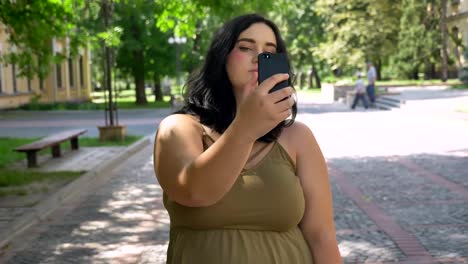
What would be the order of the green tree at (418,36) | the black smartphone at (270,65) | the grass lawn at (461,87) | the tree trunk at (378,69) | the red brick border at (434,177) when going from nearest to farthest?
the black smartphone at (270,65), the red brick border at (434,177), the grass lawn at (461,87), the green tree at (418,36), the tree trunk at (378,69)

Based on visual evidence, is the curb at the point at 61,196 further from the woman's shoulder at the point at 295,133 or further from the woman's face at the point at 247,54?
the woman's face at the point at 247,54

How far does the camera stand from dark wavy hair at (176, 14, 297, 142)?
6.24ft

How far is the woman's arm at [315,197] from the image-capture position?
79.1 inches

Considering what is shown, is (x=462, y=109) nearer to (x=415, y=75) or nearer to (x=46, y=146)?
(x=46, y=146)

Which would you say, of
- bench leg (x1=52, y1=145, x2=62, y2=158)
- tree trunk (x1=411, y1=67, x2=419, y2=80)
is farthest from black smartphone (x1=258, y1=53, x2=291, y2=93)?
tree trunk (x1=411, y1=67, x2=419, y2=80)

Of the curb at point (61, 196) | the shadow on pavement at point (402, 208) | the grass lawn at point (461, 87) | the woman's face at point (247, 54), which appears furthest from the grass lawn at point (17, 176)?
the grass lawn at point (461, 87)

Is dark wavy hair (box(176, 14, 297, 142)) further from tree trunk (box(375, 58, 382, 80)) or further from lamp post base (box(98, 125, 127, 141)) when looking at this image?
tree trunk (box(375, 58, 382, 80))

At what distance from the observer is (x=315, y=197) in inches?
80.1

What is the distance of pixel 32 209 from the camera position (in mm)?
8523

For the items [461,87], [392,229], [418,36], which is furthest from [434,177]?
[418,36]

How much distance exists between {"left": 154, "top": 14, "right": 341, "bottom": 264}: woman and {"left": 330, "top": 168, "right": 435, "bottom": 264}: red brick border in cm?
418

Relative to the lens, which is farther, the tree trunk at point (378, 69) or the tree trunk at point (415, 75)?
the tree trunk at point (378, 69)

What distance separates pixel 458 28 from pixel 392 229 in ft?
142

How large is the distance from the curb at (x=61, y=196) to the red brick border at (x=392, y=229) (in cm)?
408
